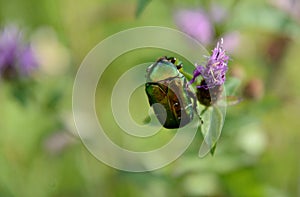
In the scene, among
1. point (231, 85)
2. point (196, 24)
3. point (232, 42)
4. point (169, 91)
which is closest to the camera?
point (169, 91)

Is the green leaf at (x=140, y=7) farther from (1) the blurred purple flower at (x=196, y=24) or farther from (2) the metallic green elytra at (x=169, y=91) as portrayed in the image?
(1) the blurred purple flower at (x=196, y=24)

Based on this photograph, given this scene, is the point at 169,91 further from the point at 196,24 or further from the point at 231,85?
the point at 196,24

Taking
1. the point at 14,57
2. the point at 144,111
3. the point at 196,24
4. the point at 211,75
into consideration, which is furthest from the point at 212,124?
the point at 144,111

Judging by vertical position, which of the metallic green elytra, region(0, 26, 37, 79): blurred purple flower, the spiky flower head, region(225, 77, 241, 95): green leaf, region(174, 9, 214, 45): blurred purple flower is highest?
region(174, 9, 214, 45): blurred purple flower

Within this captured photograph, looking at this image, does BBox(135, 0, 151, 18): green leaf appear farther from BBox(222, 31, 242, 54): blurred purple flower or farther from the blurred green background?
BBox(222, 31, 242, 54): blurred purple flower

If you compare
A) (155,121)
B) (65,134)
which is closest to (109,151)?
(65,134)

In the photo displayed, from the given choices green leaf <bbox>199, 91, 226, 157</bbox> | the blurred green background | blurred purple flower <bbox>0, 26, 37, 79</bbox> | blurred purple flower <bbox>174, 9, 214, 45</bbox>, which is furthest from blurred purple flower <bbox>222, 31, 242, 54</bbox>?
green leaf <bbox>199, 91, 226, 157</bbox>

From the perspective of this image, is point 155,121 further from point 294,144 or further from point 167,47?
point 294,144
